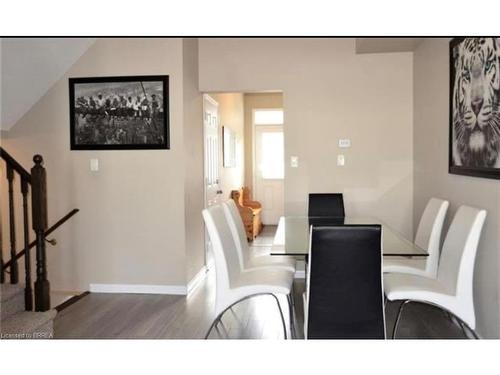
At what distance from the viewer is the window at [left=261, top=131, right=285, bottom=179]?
29.9 feet

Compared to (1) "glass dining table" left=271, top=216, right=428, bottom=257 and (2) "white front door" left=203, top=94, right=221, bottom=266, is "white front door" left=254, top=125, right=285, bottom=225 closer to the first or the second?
(2) "white front door" left=203, top=94, right=221, bottom=266

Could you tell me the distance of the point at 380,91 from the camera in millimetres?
4801

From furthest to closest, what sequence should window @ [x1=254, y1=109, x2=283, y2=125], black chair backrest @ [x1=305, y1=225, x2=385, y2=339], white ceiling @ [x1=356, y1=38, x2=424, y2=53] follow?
window @ [x1=254, y1=109, x2=283, y2=125] < white ceiling @ [x1=356, y1=38, x2=424, y2=53] < black chair backrest @ [x1=305, y1=225, x2=385, y2=339]

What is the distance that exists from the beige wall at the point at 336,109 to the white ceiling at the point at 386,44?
126 millimetres

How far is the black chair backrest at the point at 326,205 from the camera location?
A: 4.51 meters

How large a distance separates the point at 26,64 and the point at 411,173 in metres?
3.86

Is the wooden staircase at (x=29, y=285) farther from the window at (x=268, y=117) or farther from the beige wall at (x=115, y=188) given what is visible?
the window at (x=268, y=117)

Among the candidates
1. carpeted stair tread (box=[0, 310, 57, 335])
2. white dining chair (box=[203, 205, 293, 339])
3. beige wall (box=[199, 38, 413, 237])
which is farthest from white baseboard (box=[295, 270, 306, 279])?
carpeted stair tread (box=[0, 310, 57, 335])

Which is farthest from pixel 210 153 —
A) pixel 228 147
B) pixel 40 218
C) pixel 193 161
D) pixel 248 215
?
pixel 40 218

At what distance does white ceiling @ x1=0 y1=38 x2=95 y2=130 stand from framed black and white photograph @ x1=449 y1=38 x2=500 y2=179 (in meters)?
3.27

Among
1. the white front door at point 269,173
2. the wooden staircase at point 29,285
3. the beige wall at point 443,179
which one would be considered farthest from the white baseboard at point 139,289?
the white front door at point 269,173

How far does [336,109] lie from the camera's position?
16.0 feet

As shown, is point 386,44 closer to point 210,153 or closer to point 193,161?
point 193,161

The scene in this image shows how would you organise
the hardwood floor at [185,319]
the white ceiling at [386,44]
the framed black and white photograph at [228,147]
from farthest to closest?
the framed black and white photograph at [228,147], the white ceiling at [386,44], the hardwood floor at [185,319]
